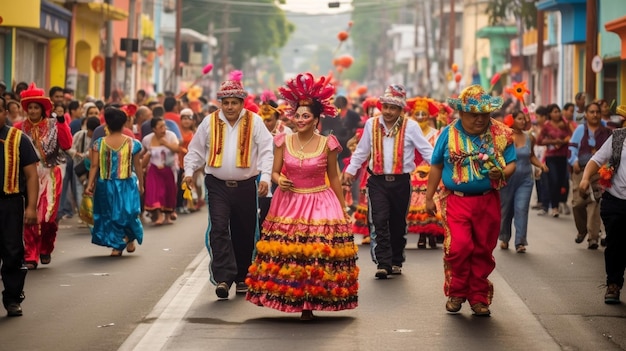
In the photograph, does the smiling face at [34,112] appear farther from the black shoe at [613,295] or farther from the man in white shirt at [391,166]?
the black shoe at [613,295]

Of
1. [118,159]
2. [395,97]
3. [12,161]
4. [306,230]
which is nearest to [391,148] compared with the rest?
[395,97]

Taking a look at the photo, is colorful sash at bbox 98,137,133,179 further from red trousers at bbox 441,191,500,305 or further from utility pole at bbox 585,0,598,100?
utility pole at bbox 585,0,598,100

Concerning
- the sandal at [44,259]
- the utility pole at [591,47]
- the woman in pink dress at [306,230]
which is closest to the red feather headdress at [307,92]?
the woman in pink dress at [306,230]

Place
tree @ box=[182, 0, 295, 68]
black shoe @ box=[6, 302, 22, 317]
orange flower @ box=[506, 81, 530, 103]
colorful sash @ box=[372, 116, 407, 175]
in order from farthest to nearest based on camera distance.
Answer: tree @ box=[182, 0, 295, 68] → orange flower @ box=[506, 81, 530, 103] → colorful sash @ box=[372, 116, 407, 175] → black shoe @ box=[6, 302, 22, 317]

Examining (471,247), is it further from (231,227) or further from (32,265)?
(32,265)

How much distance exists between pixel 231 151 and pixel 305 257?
2008 mm

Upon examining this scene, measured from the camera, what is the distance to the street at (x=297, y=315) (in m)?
10.3

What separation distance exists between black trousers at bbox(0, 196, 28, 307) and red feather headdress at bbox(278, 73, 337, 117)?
2.39 m

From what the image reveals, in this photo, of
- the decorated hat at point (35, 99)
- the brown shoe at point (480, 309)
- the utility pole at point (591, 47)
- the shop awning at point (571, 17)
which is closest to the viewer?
the brown shoe at point (480, 309)

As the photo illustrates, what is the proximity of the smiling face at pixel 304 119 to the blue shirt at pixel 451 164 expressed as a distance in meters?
1.08

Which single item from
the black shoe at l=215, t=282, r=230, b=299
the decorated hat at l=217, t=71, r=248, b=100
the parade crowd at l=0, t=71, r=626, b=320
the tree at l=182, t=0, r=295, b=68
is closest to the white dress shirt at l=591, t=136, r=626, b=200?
the parade crowd at l=0, t=71, r=626, b=320

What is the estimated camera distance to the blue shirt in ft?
39.0

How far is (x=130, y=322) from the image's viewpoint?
11.2 metres

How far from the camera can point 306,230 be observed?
1145 centimetres
